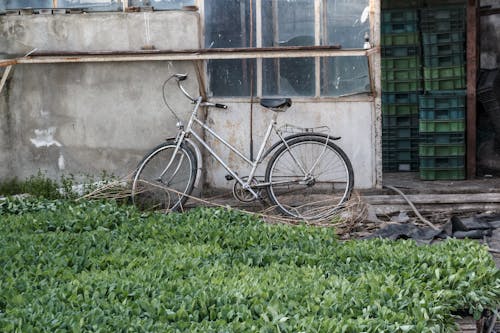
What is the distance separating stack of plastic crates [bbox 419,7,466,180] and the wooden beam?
0.11 metres

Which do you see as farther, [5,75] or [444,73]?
[444,73]

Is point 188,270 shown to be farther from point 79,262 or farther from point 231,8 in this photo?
point 231,8

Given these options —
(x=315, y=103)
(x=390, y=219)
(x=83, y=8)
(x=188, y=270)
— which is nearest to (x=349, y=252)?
(x=188, y=270)

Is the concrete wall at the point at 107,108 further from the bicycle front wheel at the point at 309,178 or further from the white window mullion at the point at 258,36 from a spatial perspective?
the bicycle front wheel at the point at 309,178

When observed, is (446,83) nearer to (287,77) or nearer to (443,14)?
(443,14)

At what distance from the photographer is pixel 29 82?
11.7 meters

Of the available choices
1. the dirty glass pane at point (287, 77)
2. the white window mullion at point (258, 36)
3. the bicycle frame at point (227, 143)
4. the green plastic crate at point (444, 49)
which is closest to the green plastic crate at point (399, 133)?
the green plastic crate at point (444, 49)

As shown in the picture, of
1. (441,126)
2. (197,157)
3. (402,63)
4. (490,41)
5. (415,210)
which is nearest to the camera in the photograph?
(415,210)

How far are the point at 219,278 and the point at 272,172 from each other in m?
4.31

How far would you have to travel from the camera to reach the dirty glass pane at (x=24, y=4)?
11.7m

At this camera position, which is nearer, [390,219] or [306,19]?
[390,219]

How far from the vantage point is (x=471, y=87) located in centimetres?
1306

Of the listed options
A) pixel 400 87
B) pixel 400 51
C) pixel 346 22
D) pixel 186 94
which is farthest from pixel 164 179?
pixel 400 51

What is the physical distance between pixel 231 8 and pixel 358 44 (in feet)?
5.20
